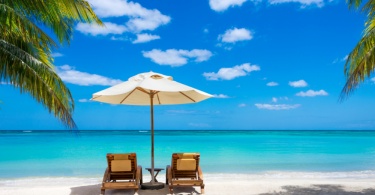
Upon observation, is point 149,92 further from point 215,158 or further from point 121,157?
point 215,158

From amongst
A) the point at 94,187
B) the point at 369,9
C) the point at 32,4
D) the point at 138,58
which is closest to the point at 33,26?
the point at 32,4

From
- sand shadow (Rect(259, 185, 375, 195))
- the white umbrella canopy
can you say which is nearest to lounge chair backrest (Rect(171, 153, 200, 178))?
the white umbrella canopy

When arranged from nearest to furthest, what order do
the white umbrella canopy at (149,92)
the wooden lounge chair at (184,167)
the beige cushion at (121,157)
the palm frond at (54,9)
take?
1. the palm frond at (54,9)
2. the white umbrella canopy at (149,92)
3. the beige cushion at (121,157)
4. the wooden lounge chair at (184,167)

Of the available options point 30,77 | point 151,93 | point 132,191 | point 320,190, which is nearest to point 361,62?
point 320,190

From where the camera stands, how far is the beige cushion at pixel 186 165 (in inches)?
230

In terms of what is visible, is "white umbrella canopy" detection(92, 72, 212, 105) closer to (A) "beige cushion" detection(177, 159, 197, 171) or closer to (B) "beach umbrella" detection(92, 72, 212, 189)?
(B) "beach umbrella" detection(92, 72, 212, 189)

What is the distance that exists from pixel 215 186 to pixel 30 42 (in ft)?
12.3

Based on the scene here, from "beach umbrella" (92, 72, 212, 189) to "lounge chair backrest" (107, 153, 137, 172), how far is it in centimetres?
42

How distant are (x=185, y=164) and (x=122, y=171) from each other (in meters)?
0.96

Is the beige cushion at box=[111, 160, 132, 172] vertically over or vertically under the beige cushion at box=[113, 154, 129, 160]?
under

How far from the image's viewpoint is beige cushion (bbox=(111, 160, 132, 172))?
570 cm

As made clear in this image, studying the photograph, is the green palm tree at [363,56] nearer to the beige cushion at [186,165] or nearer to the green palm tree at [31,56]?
the beige cushion at [186,165]

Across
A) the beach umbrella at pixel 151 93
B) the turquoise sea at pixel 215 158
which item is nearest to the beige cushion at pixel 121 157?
the beach umbrella at pixel 151 93

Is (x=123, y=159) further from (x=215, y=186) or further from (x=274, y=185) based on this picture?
(x=274, y=185)
